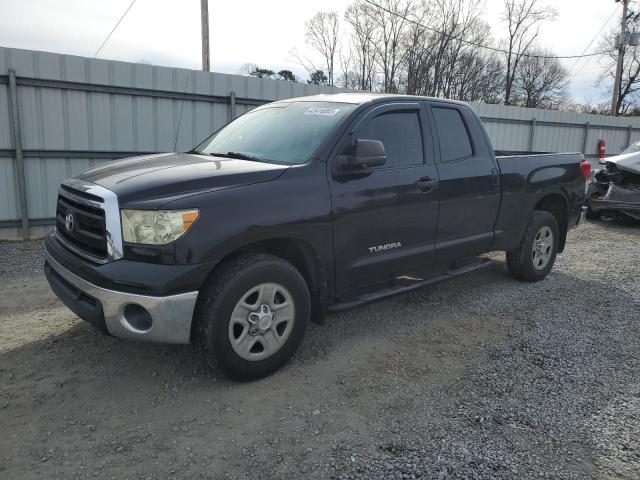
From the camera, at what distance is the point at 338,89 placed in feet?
35.7

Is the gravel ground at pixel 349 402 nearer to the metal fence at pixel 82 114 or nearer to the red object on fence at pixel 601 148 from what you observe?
the metal fence at pixel 82 114

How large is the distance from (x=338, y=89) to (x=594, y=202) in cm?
573

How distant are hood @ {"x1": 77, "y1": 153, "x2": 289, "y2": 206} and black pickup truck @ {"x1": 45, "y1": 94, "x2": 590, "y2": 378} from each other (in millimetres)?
12

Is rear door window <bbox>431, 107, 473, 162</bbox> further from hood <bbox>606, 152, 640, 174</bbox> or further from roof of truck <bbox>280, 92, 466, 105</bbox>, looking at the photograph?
hood <bbox>606, 152, 640, 174</bbox>

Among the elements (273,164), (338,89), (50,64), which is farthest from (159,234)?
(338,89)

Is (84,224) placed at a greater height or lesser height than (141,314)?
greater

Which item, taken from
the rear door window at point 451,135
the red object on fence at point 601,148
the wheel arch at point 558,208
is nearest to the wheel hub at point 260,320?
the rear door window at point 451,135

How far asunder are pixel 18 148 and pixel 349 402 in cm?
635

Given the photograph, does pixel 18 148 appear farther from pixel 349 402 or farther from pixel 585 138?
pixel 585 138

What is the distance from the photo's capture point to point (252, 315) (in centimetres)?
325

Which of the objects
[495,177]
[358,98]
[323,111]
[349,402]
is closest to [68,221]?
[323,111]

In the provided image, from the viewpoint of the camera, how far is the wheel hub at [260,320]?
3264 millimetres

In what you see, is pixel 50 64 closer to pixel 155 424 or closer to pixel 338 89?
pixel 338 89

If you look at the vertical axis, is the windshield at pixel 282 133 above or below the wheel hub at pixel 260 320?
above
